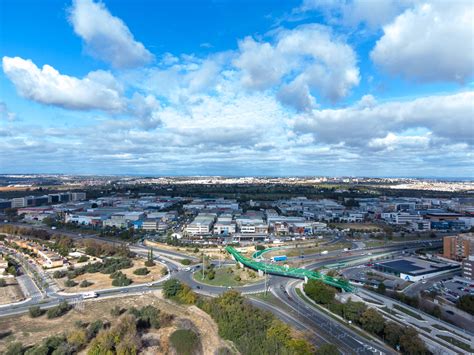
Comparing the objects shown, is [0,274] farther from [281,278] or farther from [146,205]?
[146,205]

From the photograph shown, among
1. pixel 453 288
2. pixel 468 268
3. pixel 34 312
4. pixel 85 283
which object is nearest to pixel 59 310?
pixel 34 312

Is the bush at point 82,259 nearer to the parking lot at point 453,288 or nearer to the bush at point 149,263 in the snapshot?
the bush at point 149,263

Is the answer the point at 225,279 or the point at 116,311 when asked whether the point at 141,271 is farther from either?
the point at 116,311

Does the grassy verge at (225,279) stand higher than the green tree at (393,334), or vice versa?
the green tree at (393,334)

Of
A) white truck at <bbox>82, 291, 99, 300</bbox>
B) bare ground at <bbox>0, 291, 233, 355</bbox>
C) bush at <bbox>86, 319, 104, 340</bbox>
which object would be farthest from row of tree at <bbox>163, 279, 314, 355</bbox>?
white truck at <bbox>82, 291, 99, 300</bbox>

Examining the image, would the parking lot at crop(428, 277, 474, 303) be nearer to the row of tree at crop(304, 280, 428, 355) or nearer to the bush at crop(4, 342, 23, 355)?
the row of tree at crop(304, 280, 428, 355)

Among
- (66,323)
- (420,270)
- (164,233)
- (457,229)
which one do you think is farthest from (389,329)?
(457,229)

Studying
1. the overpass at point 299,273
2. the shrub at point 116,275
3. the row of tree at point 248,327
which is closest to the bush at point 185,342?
the row of tree at point 248,327
